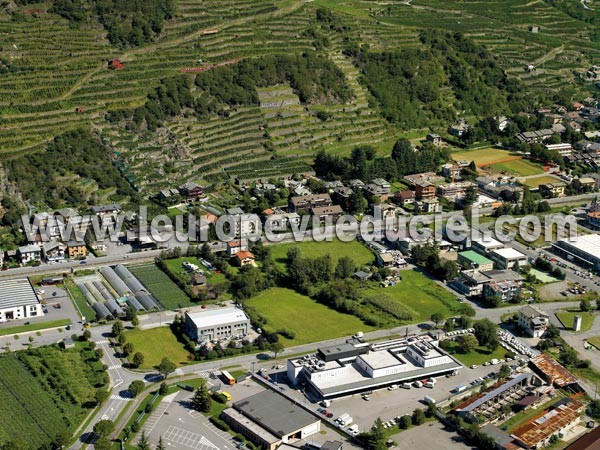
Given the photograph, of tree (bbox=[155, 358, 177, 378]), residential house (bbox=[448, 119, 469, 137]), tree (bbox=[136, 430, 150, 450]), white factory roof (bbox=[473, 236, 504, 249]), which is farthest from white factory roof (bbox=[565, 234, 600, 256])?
tree (bbox=[136, 430, 150, 450])

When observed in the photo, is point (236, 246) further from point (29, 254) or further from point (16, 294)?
point (16, 294)

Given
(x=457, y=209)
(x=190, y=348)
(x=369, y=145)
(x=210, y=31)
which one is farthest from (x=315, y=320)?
(x=210, y=31)

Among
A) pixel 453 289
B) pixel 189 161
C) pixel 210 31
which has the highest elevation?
pixel 210 31

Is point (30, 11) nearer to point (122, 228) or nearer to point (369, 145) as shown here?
point (122, 228)

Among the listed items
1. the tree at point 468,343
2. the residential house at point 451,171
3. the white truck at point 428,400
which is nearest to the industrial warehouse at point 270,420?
the white truck at point 428,400

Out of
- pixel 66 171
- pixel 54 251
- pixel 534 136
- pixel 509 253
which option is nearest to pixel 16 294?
pixel 54 251

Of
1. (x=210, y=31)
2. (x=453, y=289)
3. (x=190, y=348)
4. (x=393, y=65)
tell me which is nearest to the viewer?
(x=190, y=348)

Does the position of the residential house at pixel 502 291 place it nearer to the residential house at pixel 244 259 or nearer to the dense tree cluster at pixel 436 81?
the residential house at pixel 244 259
